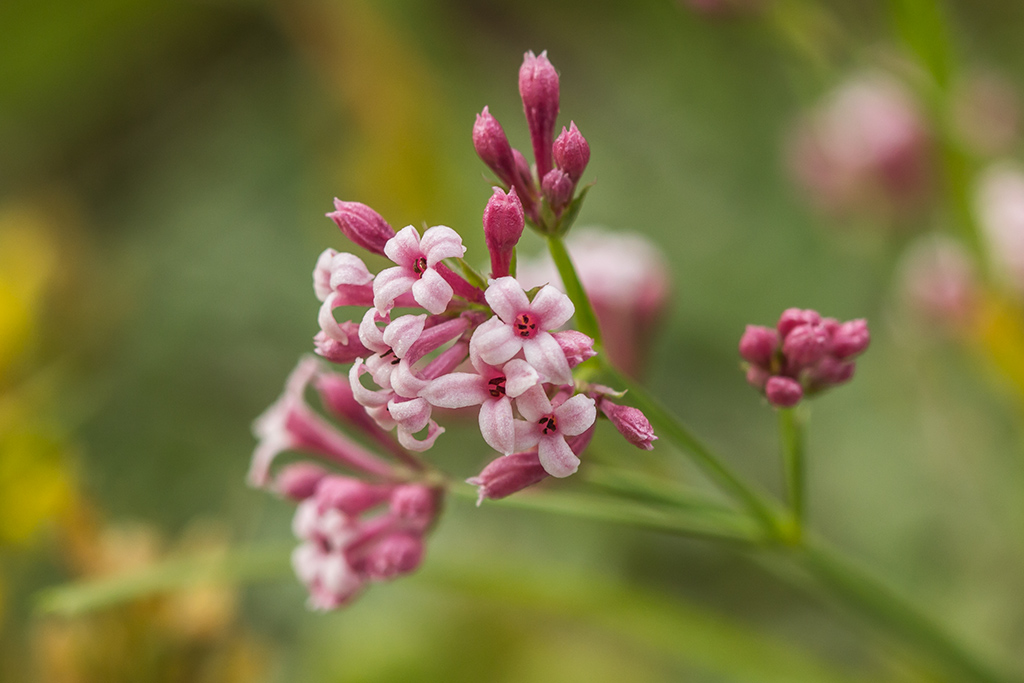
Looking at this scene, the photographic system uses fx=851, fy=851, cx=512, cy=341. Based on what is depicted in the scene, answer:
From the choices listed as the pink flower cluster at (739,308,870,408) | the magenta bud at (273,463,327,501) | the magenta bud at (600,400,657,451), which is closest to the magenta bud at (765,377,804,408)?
the pink flower cluster at (739,308,870,408)

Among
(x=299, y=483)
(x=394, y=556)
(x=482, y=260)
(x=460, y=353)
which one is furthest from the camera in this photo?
(x=482, y=260)

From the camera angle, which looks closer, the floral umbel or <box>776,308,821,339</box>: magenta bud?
the floral umbel

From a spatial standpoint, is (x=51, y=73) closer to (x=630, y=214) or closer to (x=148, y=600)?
(x=630, y=214)

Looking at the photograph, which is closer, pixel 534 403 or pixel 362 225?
pixel 534 403

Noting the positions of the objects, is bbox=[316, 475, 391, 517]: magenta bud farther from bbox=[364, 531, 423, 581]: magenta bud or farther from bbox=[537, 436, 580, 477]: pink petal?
bbox=[537, 436, 580, 477]: pink petal

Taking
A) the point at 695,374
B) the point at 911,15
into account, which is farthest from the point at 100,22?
the point at 911,15

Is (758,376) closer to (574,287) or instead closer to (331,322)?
(574,287)

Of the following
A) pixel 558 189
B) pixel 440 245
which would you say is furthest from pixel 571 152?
pixel 440 245
